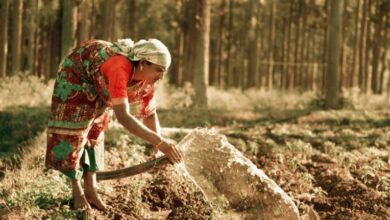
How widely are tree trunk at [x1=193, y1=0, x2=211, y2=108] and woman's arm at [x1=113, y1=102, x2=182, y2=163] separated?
42.1 ft

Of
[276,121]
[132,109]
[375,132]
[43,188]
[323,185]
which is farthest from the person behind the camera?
[276,121]

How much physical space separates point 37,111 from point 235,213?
8.89m

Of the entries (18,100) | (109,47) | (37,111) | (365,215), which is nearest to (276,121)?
(37,111)

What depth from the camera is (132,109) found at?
5.03 meters

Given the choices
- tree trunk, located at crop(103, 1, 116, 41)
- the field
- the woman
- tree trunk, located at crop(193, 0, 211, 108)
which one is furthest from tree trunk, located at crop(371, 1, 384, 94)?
the woman

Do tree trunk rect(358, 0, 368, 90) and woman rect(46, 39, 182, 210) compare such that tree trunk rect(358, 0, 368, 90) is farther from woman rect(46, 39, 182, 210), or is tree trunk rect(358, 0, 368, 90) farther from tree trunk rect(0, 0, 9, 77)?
woman rect(46, 39, 182, 210)

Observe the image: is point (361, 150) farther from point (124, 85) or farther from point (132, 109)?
point (124, 85)

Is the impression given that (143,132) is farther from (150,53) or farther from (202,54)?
(202,54)

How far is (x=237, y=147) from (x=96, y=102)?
4.65m

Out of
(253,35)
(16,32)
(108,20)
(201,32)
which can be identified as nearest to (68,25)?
(201,32)

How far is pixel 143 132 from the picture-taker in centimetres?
433

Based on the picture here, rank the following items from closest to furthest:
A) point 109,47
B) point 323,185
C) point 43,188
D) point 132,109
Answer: point 109,47 < point 132,109 < point 43,188 < point 323,185

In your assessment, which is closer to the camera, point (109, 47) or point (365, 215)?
point (109, 47)

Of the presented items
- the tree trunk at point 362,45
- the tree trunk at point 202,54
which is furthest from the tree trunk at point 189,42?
the tree trunk at point 202,54
